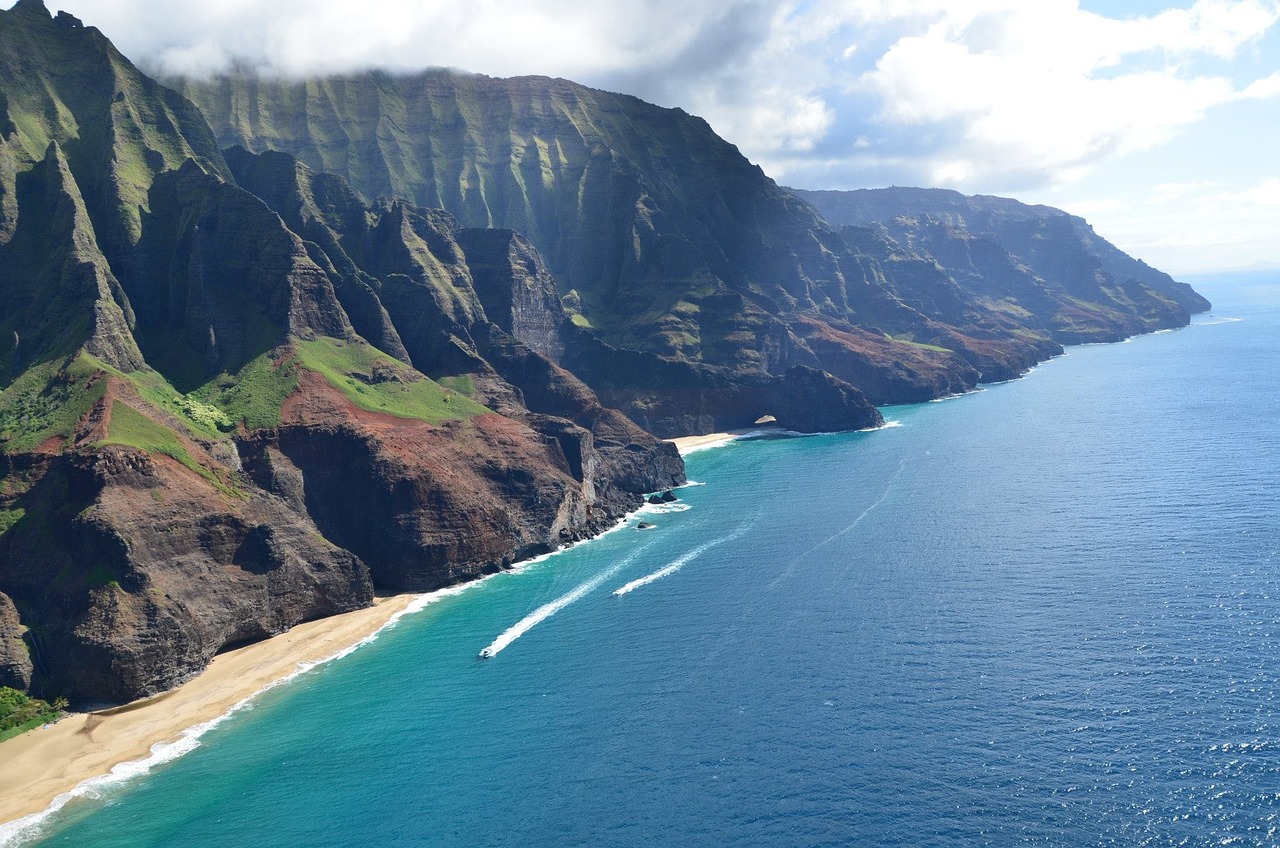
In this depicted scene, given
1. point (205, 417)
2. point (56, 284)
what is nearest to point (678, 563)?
point (205, 417)

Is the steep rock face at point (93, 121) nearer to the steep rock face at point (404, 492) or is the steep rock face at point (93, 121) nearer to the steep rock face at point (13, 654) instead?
the steep rock face at point (404, 492)

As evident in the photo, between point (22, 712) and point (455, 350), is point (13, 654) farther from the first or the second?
point (455, 350)

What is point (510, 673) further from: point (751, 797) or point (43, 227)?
point (43, 227)

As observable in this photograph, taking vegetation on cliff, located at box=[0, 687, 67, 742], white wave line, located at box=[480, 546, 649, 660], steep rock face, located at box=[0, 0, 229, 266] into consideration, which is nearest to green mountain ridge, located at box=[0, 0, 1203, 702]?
steep rock face, located at box=[0, 0, 229, 266]

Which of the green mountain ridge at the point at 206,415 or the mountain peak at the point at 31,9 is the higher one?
the mountain peak at the point at 31,9

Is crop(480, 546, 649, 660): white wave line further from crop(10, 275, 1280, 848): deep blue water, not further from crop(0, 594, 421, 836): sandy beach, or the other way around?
crop(0, 594, 421, 836): sandy beach

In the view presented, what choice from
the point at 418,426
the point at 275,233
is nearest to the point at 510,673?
the point at 418,426

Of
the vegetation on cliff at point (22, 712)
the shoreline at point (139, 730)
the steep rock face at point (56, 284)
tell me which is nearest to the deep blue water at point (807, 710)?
the shoreline at point (139, 730)
